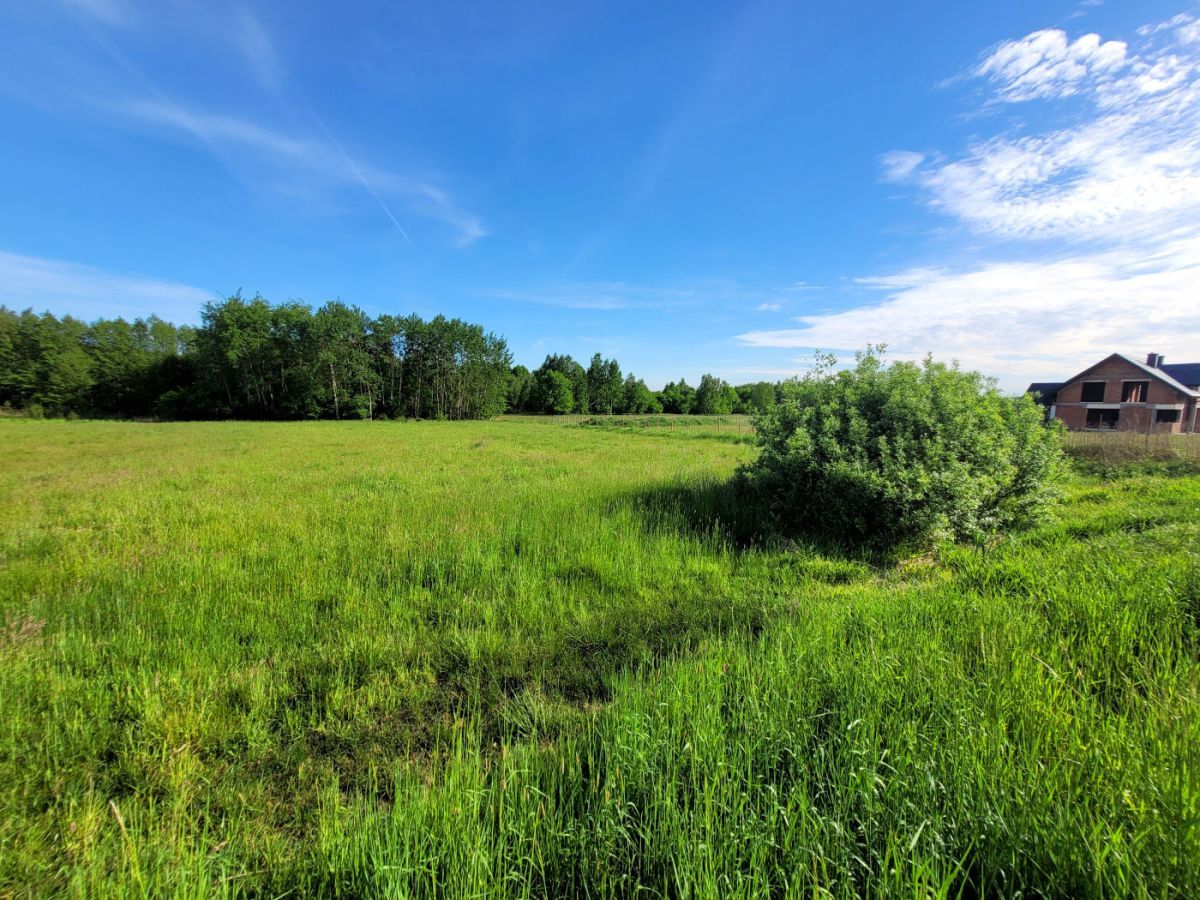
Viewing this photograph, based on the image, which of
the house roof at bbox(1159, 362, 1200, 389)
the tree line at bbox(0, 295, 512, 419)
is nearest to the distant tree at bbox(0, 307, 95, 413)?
the tree line at bbox(0, 295, 512, 419)

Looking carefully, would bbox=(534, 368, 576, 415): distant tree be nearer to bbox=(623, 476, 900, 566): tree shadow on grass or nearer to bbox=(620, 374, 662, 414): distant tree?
bbox=(620, 374, 662, 414): distant tree

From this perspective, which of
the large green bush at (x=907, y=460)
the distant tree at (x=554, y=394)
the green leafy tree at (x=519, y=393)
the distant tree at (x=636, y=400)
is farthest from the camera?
the distant tree at (x=636, y=400)

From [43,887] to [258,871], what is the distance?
829 millimetres

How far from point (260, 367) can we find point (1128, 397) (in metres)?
91.8

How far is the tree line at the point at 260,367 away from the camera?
56438mm

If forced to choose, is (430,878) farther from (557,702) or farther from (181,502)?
(181,502)

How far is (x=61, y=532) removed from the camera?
280 inches

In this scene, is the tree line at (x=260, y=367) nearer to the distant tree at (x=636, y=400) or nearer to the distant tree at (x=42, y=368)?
the distant tree at (x=42, y=368)

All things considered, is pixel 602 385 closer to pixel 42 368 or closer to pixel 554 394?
pixel 554 394

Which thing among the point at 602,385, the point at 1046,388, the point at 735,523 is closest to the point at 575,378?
the point at 602,385

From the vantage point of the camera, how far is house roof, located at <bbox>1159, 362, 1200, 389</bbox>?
42781 millimetres

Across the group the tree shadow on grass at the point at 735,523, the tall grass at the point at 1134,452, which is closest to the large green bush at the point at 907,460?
the tree shadow on grass at the point at 735,523

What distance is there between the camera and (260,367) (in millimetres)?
58469

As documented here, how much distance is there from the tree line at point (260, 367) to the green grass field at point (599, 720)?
61.1m
